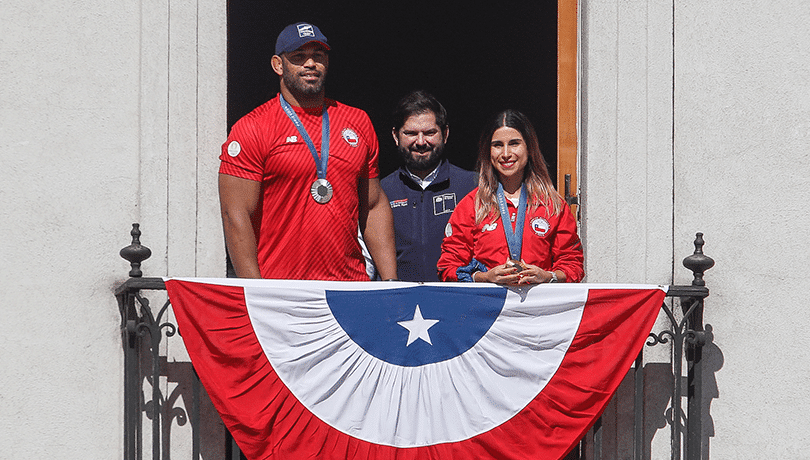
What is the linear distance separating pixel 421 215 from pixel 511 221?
747 mm

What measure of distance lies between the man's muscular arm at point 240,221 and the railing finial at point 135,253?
0.42 metres

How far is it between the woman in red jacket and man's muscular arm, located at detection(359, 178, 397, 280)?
1.32 feet

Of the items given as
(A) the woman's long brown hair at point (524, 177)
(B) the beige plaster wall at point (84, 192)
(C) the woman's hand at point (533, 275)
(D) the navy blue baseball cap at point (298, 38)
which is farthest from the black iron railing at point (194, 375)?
(D) the navy blue baseball cap at point (298, 38)

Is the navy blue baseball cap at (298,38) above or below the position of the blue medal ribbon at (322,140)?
above

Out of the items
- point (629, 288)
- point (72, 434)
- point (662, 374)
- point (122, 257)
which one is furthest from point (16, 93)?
point (662, 374)

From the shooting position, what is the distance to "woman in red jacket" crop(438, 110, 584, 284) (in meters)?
4.64

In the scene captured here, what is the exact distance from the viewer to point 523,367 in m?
4.53

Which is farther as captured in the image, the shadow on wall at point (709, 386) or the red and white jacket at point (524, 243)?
the shadow on wall at point (709, 386)

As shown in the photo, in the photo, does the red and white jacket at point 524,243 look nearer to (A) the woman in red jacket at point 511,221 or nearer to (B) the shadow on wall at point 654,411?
(A) the woman in red jacket at point 511,221

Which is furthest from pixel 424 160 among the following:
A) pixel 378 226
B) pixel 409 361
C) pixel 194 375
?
pixel 194 375

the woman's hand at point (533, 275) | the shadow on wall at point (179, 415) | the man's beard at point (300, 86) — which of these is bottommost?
the shadow on wall at point (179, 415)

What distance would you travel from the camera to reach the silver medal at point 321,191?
477cm

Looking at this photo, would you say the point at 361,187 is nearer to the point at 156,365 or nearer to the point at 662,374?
the point at 156,365

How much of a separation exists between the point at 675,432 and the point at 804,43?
2.23 meters
